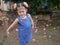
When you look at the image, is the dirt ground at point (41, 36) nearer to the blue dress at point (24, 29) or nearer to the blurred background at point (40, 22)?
the blurred background at point (40, 22)

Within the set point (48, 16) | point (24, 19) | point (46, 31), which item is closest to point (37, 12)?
point (48, 16)

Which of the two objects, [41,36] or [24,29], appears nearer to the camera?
[24,29]

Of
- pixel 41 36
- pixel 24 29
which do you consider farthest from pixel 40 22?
pixel 24 29

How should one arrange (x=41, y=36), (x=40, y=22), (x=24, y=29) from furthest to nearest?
(x=40, y=22), (x=41, y=36), (x=24, y=29)

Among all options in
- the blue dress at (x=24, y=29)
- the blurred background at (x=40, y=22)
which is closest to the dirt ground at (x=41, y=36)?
the blurred background at (x=40, y=22)

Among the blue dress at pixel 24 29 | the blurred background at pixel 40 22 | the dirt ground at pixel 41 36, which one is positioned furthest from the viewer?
the blurred background at pixel 40 22

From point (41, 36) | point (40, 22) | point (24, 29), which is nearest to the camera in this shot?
point (24, 29)

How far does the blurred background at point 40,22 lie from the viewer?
7.41m

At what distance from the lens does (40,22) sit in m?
9.73

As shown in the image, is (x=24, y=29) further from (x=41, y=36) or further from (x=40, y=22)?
(x=40, y=22)

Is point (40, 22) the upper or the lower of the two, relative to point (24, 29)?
lower

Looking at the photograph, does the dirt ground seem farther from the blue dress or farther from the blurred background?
the blue dress

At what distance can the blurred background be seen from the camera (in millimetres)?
7407

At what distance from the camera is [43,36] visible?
7.83m
